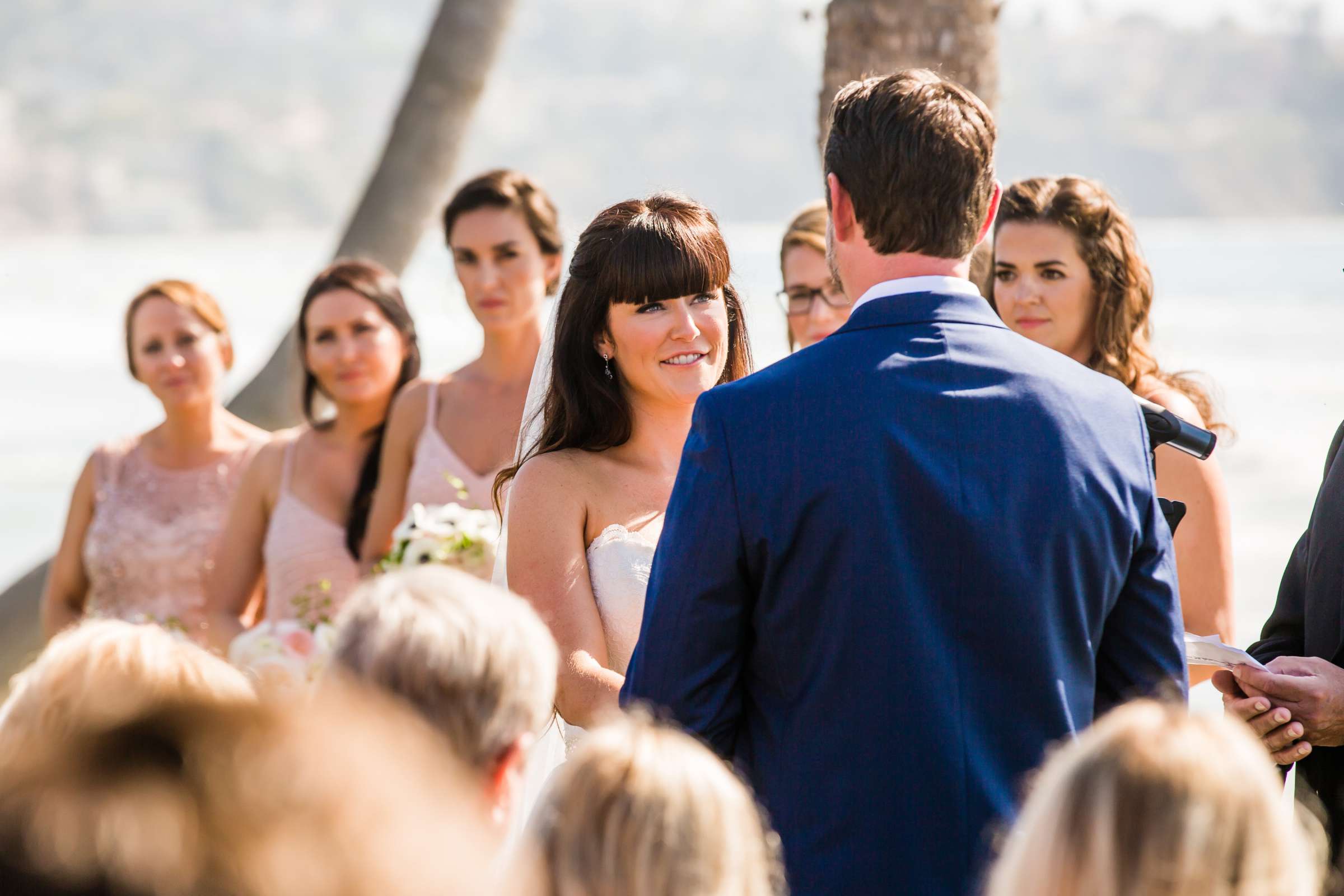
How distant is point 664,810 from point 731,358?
218cm

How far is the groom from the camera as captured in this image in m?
2.38

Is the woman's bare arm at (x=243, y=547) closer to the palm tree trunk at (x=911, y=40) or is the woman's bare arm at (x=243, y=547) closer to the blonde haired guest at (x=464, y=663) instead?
the palm tree trunk at (x=911, y=40)

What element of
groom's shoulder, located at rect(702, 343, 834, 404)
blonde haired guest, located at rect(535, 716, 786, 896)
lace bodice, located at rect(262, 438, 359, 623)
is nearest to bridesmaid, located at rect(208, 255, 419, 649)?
lace bodice, located at rect(262, 438, 359, 623)

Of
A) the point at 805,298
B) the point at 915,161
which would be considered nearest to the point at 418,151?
the point at 805,298

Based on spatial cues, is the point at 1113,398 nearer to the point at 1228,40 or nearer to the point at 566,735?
the point at 566,735

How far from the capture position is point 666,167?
266 feet

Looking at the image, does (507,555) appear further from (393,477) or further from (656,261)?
(393,477)

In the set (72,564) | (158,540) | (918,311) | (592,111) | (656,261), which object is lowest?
(72,564)

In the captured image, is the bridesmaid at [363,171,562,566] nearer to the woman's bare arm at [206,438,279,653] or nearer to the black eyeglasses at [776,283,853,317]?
the woman's bare arm at [206,438,279,653]

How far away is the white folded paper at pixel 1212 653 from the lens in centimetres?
315

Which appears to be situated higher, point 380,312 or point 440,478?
point 380,312

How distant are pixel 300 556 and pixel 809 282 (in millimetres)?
2193

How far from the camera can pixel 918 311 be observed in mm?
2502

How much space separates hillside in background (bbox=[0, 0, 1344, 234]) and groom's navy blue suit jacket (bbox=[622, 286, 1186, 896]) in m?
63.7
